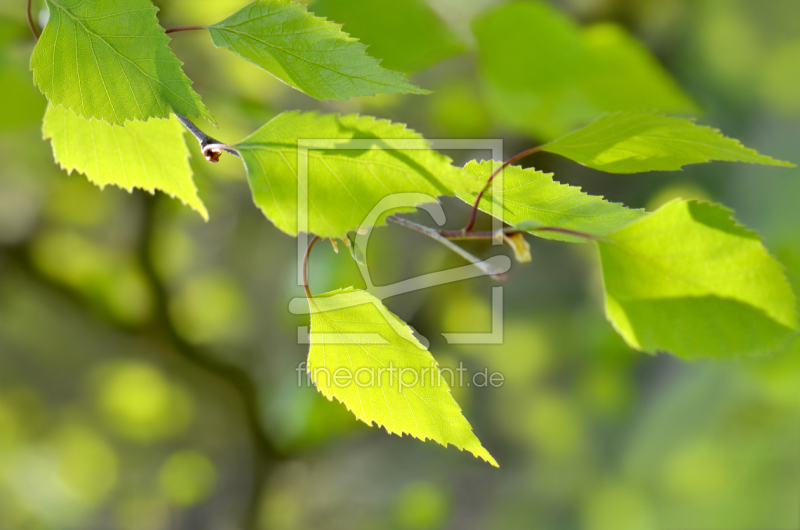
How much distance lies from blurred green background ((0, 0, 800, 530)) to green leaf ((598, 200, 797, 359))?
1.48 feet

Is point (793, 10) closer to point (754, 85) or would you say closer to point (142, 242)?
point (754, 85)

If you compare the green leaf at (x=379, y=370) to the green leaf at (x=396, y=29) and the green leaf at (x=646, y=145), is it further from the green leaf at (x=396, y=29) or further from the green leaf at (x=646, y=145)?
the green leaf at (x=396, y=29)

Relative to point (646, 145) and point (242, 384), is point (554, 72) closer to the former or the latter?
point (646, 145)

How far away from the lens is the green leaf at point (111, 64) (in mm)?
161

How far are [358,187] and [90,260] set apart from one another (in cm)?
71

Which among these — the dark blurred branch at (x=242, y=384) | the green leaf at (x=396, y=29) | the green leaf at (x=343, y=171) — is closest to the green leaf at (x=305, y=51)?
the green leaf at (x=343, y=171)

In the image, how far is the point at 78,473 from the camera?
788 millimetres

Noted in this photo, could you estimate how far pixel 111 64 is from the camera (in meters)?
0.17

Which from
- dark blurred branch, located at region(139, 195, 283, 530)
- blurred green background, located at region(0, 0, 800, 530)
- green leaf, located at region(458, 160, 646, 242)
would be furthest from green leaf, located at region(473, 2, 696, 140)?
dark blurred branch, located at region(139, 195, 283, 530)

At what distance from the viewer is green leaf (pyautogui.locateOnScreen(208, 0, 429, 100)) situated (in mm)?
159

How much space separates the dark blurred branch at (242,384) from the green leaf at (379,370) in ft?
2.05

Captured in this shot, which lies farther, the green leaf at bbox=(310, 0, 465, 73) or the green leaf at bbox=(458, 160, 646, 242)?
the green leaf at bbox=(310, 0, 465, 73)

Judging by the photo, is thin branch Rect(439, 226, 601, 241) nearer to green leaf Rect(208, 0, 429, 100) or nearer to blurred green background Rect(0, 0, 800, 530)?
green leaf Rect(208, 0, 429, 100)

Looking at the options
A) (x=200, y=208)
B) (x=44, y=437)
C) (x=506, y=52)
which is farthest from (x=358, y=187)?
(x=44, y=437)
